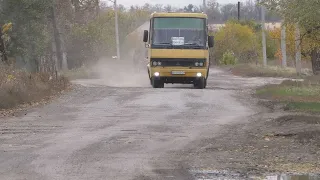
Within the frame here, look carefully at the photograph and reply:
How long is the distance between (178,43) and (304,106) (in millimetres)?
8679

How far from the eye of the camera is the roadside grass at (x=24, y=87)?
19.8 m

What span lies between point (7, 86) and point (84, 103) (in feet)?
7.76

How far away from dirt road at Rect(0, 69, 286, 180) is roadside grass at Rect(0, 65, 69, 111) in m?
0.90

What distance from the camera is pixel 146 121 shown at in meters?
15.9

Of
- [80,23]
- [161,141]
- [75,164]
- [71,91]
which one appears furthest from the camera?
[80,23]

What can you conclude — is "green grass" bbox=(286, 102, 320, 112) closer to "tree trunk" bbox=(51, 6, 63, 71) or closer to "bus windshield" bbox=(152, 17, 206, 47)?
"bus windshield" bbox=(152, 17, 206, 47)

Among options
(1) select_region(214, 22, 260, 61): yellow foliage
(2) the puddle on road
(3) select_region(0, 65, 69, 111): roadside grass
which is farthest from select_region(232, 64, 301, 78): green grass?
(2) the puddle on road

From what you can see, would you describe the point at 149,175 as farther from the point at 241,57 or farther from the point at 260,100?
the point at 241,57

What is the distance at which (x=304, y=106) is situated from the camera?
19.2 m

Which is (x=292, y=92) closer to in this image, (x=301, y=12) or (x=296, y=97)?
(x=296, y=97)

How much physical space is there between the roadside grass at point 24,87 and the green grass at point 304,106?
311 inches

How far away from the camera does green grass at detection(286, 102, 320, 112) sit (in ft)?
60.5

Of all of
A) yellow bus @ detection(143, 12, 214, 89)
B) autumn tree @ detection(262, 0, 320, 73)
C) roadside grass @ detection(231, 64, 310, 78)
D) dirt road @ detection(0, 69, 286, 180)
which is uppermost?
autumn tree @ detection(262, 0, 320, 73)

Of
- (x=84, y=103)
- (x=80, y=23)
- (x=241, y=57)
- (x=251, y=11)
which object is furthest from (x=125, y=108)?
(x=251, y=11)
